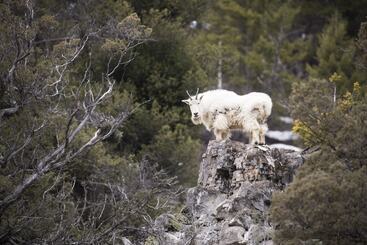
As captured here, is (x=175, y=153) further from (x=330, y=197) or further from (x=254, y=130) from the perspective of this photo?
(x=330, y=197)

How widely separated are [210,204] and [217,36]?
67.5ft

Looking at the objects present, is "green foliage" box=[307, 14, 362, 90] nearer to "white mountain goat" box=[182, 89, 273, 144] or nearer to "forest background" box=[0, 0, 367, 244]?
"forest background" box=[0, 0, 367, 244]

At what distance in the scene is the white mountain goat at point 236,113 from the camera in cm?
2048

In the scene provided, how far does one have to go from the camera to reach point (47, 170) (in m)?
21.1

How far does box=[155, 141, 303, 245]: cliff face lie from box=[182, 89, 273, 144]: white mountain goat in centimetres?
36

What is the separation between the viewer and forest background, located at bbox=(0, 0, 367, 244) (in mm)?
17781

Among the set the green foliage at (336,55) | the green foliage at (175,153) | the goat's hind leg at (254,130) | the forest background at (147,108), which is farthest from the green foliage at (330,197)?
the green foliage at (336,55)

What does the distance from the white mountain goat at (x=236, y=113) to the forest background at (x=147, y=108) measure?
1.31m

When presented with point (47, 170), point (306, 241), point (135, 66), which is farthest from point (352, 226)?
point (135, 66)

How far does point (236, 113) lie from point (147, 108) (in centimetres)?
1098

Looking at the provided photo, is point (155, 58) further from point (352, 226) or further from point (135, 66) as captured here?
point (352, 226)

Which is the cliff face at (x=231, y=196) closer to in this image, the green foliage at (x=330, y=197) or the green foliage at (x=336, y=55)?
the green foliage at (x=330, y=197)

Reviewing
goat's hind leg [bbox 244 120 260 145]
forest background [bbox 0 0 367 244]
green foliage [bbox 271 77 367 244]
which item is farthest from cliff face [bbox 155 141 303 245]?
green foliage [bbox 271 77 367 244]

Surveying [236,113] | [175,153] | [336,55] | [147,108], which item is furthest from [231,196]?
[336,55]
